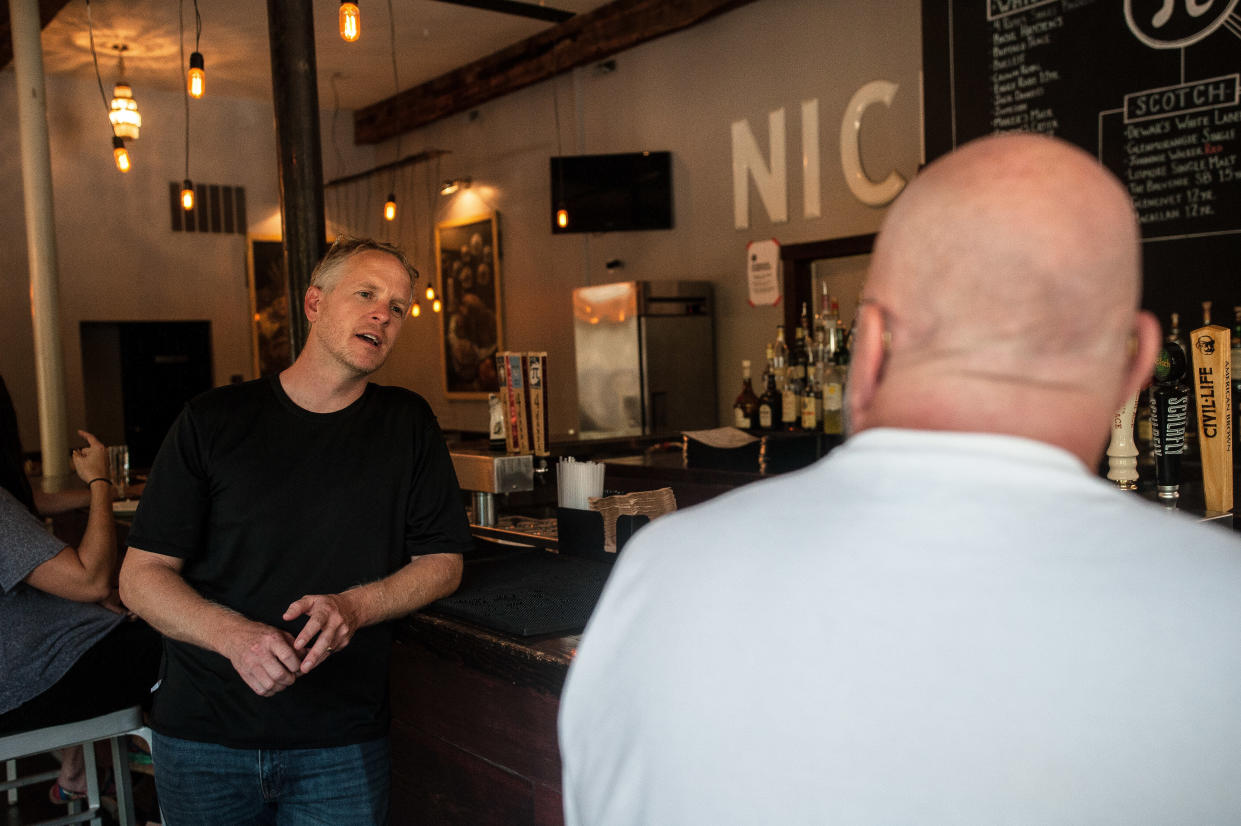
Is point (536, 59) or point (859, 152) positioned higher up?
point (536, 59)

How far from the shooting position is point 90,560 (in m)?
2.34

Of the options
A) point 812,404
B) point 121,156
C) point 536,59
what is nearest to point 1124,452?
point 812,404

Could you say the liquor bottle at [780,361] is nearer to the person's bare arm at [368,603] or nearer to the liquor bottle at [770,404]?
the liquor bottle at [770,404]

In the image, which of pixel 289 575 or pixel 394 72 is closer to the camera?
pixel 289 575

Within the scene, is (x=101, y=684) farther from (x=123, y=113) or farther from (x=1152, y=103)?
(x=123, y=113)

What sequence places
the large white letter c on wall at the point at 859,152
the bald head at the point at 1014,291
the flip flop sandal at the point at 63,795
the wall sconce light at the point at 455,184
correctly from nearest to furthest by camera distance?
1. the bald head at the point at 1014,291
2. the flip flop sandal at the point at 63,795
3. the large white letter c on wall at the point at 859,152
4. the wall sconce light at the point at 455,184

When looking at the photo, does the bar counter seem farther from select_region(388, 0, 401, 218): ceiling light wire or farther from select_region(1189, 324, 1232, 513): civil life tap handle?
select_region(388, 0, 401, 218): ceiling light wire

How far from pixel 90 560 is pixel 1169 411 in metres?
2.40

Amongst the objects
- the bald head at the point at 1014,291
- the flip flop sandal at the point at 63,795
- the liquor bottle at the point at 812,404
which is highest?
the bald head at the point at 1014,291

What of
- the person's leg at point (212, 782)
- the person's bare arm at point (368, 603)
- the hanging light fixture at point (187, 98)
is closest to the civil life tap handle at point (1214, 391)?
the person's bare arm at point (368, 603)

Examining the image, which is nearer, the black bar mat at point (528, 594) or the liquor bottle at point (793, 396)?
the black bar mat at point (528, 594)

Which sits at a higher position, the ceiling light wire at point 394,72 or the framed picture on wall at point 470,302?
the ceiling light wire at point 394,72

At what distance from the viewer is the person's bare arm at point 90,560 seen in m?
2.23

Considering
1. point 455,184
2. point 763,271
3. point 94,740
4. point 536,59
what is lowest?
point 94,740
